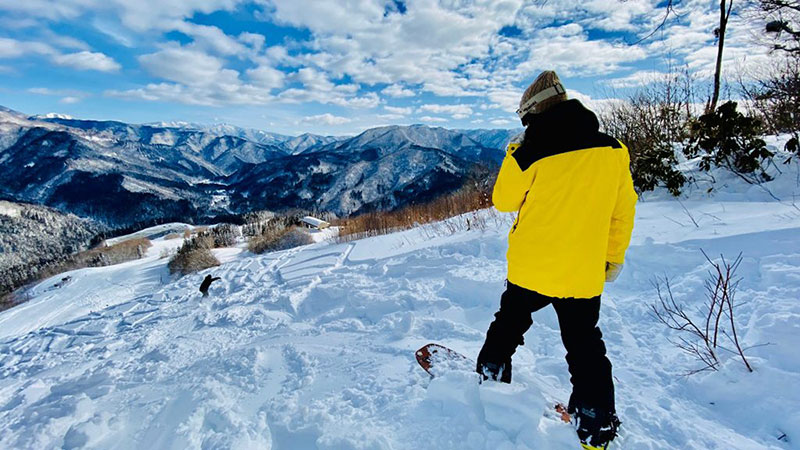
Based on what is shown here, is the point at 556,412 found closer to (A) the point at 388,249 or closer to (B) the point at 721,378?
(B) the point at 721,378

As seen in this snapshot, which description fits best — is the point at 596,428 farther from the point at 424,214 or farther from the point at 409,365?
the point at 424,214

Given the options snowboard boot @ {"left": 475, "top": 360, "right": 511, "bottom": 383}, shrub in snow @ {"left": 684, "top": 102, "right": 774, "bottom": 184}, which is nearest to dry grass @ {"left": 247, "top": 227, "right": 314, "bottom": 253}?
shrub in snow @ {"left": 684, "top": 102, "right": 774, "bottom": 184}

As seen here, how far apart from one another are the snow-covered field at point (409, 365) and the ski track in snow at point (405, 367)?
1 cm

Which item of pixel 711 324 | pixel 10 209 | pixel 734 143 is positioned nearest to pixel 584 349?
pixel 711 324

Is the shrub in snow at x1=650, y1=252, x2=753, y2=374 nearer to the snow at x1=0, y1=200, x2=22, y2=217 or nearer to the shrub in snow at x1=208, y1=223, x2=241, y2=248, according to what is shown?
the shrub in snow at x1=208, y1=223, x2=241, y2=248

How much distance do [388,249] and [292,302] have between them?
2.35 m

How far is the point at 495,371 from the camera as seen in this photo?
2.02 m

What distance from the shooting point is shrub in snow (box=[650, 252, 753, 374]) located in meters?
2.09

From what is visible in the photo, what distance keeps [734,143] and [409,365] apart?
225 inches

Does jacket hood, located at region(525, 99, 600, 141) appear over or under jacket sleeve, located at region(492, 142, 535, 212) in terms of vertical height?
over

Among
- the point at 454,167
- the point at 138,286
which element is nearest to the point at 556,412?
the point at 138,286

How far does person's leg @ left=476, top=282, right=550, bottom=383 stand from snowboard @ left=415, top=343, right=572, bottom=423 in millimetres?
280

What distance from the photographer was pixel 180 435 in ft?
6.52

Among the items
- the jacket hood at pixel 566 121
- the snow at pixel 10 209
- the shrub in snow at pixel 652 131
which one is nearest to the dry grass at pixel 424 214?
the shrub in snow at pixel 652 131
